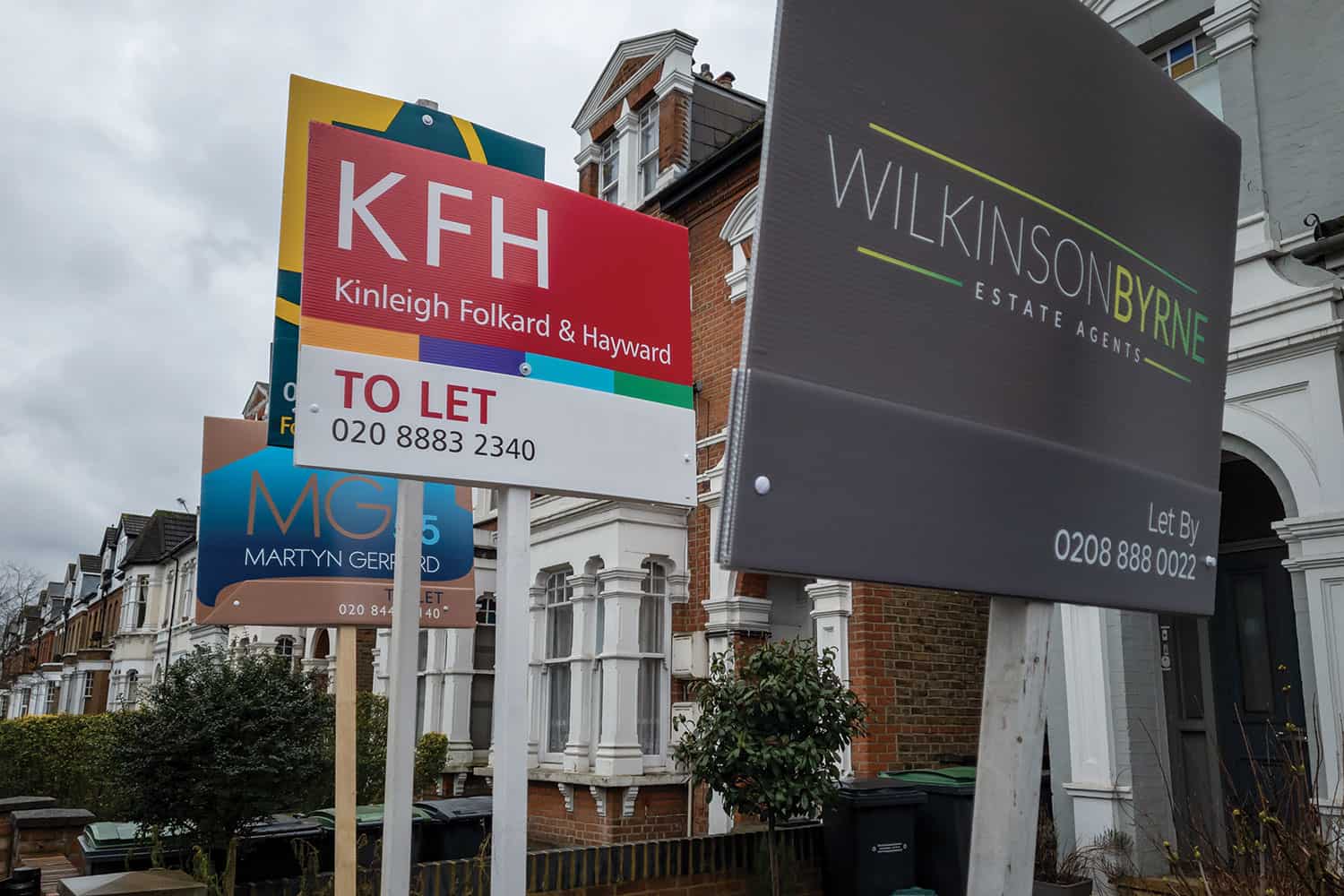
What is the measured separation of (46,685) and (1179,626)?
67582 millimetres

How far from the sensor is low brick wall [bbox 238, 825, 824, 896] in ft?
21.2

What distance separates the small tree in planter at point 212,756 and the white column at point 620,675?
3.86 meters

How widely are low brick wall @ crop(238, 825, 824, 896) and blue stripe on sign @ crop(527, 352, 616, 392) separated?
3.63 metres

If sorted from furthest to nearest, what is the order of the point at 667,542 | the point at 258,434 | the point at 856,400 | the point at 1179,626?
1. the point at 667,542
2. the point at 1179,626
3. the point at 258,434
4. the point at 856,400

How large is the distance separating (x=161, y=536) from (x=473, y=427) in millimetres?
43817

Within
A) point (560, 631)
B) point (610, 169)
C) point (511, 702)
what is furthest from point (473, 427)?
point (610, 169)

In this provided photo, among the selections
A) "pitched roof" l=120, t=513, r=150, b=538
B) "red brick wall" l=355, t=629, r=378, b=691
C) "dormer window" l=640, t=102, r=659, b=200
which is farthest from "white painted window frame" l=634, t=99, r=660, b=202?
"pitched roof" l=120, t=513, r=150, b=538

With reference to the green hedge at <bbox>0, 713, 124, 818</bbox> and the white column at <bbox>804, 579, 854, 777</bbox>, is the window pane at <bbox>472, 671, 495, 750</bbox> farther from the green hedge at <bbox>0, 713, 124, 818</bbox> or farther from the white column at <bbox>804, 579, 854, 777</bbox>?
the white column at <bbox>804, 579, 854, 777</bbox>

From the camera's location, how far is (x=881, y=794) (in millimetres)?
8031

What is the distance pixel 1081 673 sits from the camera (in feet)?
25.1

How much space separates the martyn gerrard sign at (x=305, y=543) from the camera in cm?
613

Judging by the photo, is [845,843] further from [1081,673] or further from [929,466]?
[929,466]

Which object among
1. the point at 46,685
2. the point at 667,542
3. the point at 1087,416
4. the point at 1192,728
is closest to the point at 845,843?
the point at 1192,728

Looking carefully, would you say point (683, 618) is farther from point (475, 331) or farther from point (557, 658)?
point (475, 331)
